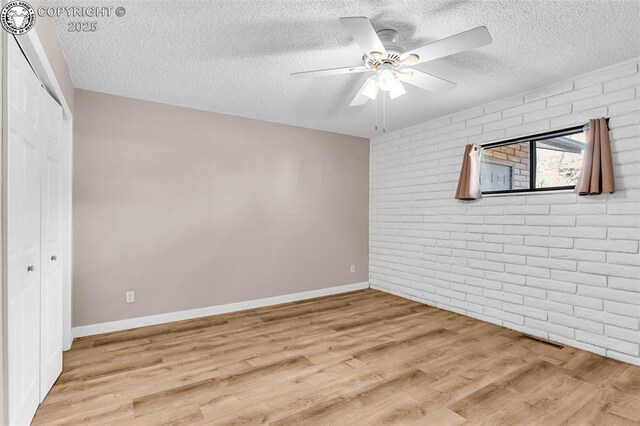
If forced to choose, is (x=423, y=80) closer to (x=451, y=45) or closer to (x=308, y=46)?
(x=451, y=45)

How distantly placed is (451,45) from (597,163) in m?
1.83

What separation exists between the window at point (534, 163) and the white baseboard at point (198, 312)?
8.48 ft

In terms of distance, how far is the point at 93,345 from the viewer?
296 cm

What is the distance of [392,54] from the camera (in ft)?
7.20

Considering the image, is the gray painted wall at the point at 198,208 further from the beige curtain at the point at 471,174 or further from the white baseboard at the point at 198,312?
the beige curtain at the point at 471,174

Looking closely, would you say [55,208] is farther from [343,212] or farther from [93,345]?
[343,212]

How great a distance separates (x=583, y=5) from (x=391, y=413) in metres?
2.72

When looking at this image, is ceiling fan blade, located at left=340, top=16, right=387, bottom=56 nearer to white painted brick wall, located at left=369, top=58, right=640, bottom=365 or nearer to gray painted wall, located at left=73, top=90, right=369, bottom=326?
white painted brick wall, located at left=369, top=58, right=640, bottom=365

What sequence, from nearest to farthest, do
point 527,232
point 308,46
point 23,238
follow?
point 23,238, point 308,46, point 527,232

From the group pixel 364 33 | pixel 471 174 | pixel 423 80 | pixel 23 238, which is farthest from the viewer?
pixel 471 174

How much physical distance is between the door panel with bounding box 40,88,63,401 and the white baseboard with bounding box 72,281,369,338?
86 centimetres

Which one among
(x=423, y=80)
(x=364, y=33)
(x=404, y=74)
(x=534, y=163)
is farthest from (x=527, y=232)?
(x=364, y=33)

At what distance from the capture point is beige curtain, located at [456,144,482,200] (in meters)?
3.73

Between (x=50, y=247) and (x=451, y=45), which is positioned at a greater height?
(x=451, y=45)
